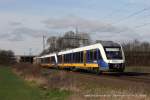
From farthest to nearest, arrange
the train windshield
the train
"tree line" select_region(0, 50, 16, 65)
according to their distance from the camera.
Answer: "tree line" select_region(0, 50, 16, 65) → the train windshield → the train

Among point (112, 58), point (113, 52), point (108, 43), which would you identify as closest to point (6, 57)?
point (108, 43)

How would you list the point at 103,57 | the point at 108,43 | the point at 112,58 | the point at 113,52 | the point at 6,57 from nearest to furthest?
the point at 112,58, the point at 103,57, the point at 113,52, the point at 108,43, the point at 6,57

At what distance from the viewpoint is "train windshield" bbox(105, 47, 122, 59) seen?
40209mm

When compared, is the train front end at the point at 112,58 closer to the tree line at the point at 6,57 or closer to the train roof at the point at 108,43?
the train roof at the point at 108,43

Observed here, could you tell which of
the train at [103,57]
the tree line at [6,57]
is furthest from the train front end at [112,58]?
the tree line at [6,57]

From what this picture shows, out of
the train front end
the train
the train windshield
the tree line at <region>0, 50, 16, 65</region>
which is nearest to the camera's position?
the train front end

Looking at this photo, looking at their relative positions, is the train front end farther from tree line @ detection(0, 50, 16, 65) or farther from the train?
tree line @ detection(0, 50, 16, 65)

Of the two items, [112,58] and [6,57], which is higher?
[6,57]

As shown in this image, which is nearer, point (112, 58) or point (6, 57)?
point (112, 58)

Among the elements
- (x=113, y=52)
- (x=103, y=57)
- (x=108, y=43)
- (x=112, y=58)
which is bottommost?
(x=112, y=58)

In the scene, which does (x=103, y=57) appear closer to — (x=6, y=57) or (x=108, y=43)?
(x=108, y=43)

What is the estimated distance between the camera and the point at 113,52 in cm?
4069

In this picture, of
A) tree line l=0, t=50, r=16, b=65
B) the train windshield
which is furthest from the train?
tree line l=0, t=50, r=16, b=65

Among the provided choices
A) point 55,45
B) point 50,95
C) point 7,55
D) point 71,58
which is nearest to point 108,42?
point 71,58
